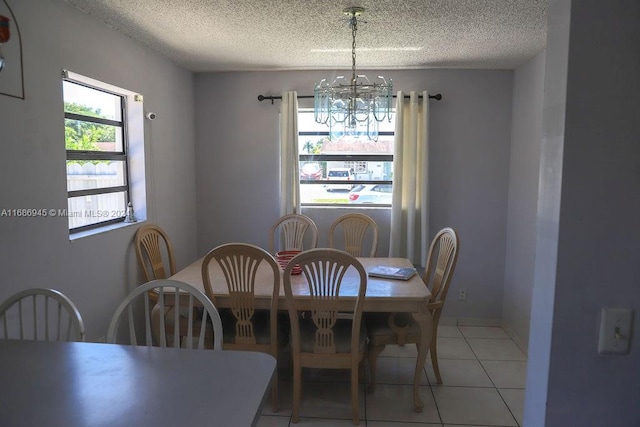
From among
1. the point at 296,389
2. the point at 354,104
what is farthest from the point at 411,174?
the point at 296,389

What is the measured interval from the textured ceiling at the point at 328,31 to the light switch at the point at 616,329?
6.17 ft

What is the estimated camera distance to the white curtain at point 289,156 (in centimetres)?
386

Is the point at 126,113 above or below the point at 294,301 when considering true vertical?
above

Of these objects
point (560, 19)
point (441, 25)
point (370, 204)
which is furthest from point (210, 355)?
point (370, 204)

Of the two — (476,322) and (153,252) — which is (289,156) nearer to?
(153,252)

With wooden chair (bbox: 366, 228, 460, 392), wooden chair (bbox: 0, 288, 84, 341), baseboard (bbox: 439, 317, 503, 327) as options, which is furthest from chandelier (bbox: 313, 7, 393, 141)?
baseboard (bbox: 439, 317, 503, 327)

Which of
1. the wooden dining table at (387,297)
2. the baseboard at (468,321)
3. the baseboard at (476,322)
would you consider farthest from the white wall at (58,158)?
the baseboard at (476,322)

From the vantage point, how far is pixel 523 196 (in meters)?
3.56

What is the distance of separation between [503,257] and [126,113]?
341 cm

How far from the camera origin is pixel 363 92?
256cm

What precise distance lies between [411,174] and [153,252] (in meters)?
2.23

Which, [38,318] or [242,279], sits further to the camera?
[242,279]

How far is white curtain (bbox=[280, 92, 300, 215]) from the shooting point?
3.86m

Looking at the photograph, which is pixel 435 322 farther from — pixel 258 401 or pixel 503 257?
pixel 258 401
